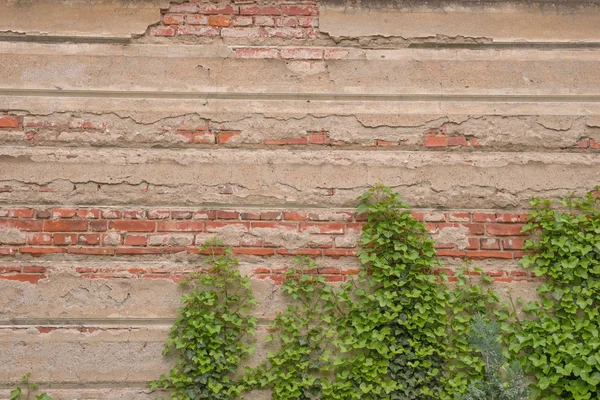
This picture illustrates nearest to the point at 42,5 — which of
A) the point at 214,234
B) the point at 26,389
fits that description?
the point at 214,234

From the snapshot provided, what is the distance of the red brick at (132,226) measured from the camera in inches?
150

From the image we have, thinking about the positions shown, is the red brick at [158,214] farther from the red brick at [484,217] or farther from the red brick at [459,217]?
the red brick at [484,217]

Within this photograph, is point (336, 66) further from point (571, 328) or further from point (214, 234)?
point (571, 328)

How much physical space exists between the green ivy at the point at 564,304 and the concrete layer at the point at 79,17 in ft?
9.97

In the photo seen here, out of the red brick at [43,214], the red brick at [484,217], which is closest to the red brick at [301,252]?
the red brick at [484,217]

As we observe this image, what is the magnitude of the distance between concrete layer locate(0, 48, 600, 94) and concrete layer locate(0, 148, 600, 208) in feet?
1.52

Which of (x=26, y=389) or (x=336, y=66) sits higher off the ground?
(x=336, y=66)

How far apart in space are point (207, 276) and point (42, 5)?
7.42 feet

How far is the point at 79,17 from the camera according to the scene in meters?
3.99

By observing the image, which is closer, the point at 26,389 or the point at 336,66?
the point at 26,389

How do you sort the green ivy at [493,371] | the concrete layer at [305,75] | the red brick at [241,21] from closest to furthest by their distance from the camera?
the green ivy at [493,371] → the concrete layer at [305,75] → the red brick at [241,21]

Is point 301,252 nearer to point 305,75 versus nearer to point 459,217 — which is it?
point 459,217

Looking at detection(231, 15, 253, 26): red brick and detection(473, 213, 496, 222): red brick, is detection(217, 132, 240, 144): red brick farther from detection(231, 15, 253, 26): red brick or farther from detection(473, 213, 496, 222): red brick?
detection(473, 213, 496, 222): red brick

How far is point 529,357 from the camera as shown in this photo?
3621mm
